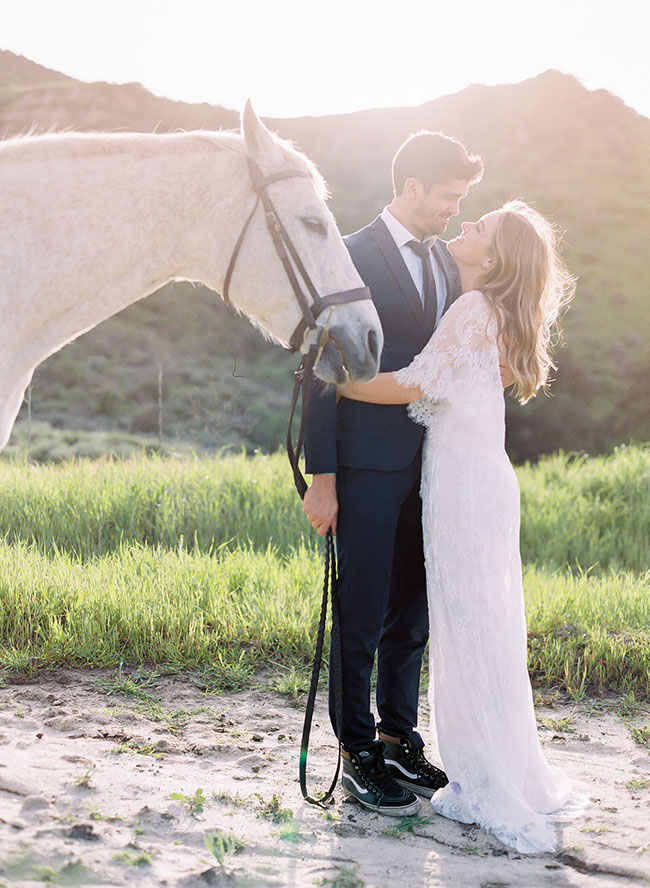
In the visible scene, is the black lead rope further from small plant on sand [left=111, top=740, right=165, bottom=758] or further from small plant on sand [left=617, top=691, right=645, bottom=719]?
small plant on sand [left=617, top=691, right=645, bottom=719]

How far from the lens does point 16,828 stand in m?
2.11

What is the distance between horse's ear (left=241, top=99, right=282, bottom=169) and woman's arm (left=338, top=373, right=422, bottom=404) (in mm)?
706

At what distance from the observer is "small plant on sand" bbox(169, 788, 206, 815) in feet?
Result: 7.91

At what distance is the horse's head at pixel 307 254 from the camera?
2.19m

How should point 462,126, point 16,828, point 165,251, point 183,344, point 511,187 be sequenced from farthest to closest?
point 462,126 < point 511,187 < point 183,344 < point 165,251 < point 16,828

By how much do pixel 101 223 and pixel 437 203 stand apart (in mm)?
1105

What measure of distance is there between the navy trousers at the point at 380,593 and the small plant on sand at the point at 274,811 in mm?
304

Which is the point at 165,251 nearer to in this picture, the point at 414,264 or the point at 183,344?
the point at 414,264

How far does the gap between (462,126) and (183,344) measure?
62.8ft

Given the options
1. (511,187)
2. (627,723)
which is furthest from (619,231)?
(627,723)

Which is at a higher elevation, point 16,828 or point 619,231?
point 619,231

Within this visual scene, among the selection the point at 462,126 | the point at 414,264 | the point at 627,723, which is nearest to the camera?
the point at 414,264

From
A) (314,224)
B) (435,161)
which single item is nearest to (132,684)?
(314,224)

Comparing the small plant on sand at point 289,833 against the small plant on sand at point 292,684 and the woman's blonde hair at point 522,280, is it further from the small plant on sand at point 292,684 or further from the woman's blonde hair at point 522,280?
the woman's blonde hair at point 522,280
